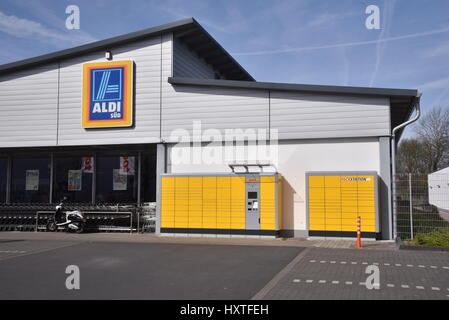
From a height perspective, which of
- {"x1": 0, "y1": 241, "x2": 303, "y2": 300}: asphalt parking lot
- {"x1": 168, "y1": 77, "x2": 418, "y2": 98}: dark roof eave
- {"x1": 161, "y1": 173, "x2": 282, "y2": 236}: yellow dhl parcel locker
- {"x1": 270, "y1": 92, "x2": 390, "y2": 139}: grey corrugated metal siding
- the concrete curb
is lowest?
{"x1": 0, "y1": 241, "x2": 303, "y2": 300}: asphalt parking lot

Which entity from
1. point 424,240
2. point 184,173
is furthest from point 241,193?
point 424,240

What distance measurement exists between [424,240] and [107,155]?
45.5 ft

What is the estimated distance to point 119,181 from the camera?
1988 cm

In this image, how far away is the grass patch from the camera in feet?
41.5

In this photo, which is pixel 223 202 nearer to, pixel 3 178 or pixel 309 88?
pixel 309 88

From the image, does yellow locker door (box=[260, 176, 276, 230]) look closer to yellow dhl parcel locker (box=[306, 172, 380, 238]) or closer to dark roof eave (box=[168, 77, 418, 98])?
yellow dhl parcel locker (box=[306, 172, 380, 238])

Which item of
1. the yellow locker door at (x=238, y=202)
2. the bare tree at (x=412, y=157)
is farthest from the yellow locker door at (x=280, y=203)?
the bare tree at (x=412, y=157)

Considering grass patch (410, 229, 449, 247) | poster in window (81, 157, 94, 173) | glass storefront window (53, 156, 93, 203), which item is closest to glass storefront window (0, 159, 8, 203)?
glass storefront window (53, 156, 93, 203)

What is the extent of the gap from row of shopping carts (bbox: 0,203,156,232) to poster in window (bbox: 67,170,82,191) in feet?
3.04

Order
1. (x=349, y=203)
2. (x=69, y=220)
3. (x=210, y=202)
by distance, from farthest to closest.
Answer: (x=69, y=220)
(x=210, y=202)
(x=349, y=203)

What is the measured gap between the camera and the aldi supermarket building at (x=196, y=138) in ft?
49.1

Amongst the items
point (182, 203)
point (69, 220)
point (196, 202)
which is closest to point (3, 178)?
point (69, 220)

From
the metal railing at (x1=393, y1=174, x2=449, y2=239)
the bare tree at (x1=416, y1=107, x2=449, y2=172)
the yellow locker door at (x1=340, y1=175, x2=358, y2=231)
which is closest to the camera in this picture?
the metal railing at (x1=393, y1=174, x2=449, y2=239)

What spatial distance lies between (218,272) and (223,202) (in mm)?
6641
